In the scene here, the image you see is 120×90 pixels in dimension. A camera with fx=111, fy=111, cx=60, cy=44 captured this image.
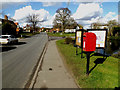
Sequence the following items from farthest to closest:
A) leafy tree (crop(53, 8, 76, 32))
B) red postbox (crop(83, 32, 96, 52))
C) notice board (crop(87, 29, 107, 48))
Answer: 1. leafy tree (crop(53, 8, 76, 32))
2. notice board (crop(87, 29, 107, 48))
3. red postbox (crop(83, 32, 96, 52))

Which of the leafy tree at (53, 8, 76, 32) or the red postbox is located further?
the leafy tree at (53, 8, 76, 32)

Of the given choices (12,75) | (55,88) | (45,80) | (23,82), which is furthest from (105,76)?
(12,75)

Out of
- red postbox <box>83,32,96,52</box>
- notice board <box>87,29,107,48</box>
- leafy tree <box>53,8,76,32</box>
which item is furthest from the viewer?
leafy tree <box>53,8,76,32</box>

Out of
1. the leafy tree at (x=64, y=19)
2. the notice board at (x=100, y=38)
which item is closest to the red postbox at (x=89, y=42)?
the notice board at (x=100, y=38)

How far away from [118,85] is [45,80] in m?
3.12

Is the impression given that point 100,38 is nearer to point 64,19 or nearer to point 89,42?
point 89,42

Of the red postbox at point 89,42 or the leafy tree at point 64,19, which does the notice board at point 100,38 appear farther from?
the leafy tree at point 64,19

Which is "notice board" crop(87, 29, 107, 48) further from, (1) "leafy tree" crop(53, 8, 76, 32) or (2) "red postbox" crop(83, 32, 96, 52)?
(1) "leafy tree" crop(53, 8, 76, 32)

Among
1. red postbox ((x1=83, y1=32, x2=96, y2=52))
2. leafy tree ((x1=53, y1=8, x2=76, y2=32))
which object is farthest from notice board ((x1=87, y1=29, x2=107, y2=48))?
leafy tree ((x1=53, y1=8, x2=76, y2=32))

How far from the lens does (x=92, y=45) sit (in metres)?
5.29

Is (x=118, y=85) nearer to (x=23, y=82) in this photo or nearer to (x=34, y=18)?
(x=23, y=82)

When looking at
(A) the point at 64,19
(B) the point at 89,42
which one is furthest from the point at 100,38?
(A) the point at 64,19

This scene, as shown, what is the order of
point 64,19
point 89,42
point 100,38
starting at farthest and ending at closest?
point 64,19 → point 100,38 → point 89,42

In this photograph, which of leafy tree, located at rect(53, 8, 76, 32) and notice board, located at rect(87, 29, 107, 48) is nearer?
notice board, located at rect(87, 29, 107, 48)
